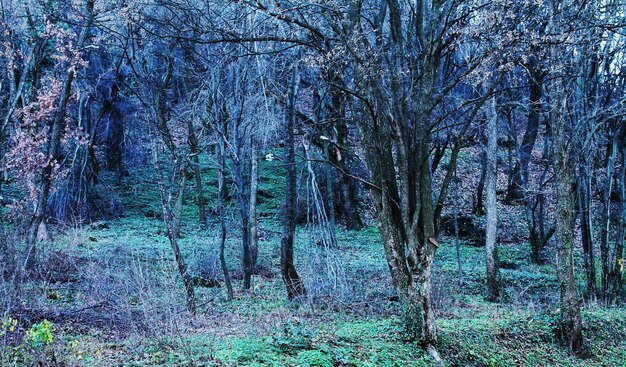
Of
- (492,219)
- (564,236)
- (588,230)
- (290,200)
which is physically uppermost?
(290,200)

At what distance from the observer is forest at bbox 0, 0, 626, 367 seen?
21.5 feet

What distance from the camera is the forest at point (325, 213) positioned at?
656 cm

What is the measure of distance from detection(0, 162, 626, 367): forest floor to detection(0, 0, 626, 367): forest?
0.04m

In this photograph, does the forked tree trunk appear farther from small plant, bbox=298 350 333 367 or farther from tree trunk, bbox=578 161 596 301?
small plant, bbox=298 350 333 367

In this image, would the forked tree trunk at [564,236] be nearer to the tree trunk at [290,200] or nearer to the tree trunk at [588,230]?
the tree trunk at [588,230]

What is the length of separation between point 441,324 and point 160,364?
4.32 meters

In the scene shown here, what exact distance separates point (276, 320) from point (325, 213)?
12.2 ft

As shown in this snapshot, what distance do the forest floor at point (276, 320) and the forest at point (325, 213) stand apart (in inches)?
1.7

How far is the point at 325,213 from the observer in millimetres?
11633

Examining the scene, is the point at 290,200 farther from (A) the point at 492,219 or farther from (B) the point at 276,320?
(A) the point at 492,219

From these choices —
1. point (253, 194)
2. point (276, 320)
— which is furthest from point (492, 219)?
point (276, 320)

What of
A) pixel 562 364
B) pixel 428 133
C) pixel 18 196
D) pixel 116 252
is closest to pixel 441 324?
pixel 562 364

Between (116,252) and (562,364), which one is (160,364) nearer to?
(562,364)

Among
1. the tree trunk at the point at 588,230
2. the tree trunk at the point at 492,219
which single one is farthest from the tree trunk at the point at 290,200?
the tree trunk at the point at 588,230
